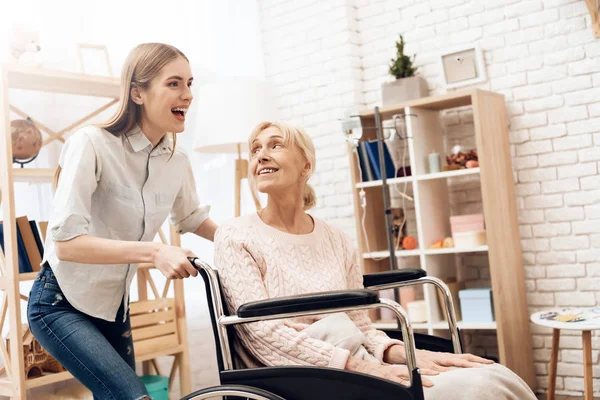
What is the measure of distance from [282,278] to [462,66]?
7.42 ft

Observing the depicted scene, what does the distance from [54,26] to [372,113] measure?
1604 millimetres

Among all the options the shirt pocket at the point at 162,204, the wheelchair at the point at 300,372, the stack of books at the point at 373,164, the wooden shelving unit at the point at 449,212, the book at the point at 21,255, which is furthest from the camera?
the stack of books at the point at 373,164

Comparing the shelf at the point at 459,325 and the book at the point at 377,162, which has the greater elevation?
the book at the point at 377,162

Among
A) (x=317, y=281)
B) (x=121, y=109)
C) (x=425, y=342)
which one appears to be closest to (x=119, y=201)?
(x=121, y=109)

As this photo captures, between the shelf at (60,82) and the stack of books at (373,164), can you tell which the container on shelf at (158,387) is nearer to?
the shelf at (60,82)

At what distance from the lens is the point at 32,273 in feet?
8.91

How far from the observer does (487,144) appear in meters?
3.38

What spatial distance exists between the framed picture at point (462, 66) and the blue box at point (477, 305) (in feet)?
3.59

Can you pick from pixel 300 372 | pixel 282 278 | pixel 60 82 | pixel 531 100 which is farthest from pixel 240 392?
pixel 531 100

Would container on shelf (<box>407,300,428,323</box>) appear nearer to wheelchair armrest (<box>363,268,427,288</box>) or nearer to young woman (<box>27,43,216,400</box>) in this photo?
wheelchair armrest (<box>363,268,427,288</box>)

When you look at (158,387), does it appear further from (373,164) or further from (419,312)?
(373,164)

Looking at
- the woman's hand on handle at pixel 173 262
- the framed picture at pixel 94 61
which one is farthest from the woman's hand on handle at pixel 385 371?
the framed picture at pixel 94 61

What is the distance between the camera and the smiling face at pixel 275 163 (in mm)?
1968

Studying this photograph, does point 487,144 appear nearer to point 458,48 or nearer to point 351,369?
point 458,48
